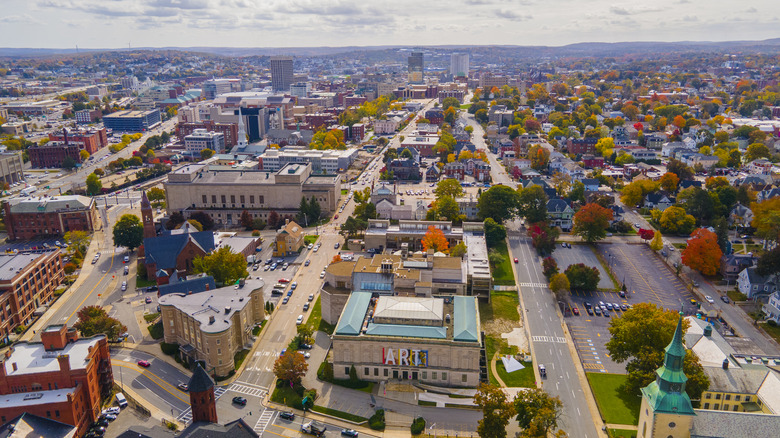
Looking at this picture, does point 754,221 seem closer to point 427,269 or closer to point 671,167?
point 671,167

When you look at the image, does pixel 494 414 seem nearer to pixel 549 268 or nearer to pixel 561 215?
pixel 549 268

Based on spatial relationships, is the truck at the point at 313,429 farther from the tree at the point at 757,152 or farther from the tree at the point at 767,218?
the tree at the point at 757,152

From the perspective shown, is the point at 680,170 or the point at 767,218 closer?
the point at 767,218

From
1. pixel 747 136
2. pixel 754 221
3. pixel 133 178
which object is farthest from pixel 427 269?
pixel 747 136

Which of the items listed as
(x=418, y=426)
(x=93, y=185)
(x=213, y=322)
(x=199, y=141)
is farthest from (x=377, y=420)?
(x=199, y=141)

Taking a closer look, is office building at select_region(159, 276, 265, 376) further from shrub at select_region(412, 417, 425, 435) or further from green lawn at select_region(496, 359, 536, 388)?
green lawn at select_region(496, 359, 536, 388)

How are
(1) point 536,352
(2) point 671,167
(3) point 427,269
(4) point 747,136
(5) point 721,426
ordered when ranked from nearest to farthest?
1. (5) point 721,426
2. (1) point 536,352
3. (3) point 427,269
4. (2) point 671,167
5. (4) point 747,136

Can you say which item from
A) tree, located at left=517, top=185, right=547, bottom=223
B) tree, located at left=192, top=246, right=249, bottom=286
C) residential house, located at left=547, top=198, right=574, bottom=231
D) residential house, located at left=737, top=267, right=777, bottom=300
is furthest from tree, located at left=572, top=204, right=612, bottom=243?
tree, located at left=192, top=246, right=249, bottom=286
